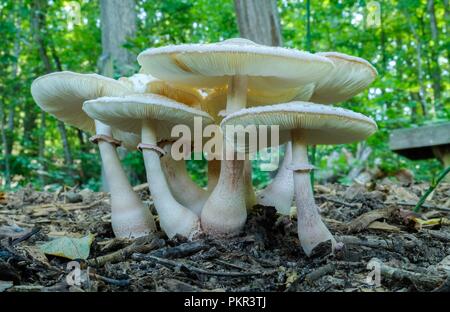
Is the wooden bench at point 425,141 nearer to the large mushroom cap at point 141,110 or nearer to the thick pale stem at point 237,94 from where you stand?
the thick pale stem at point 237,94

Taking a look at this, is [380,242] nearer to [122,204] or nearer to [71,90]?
[122,204]

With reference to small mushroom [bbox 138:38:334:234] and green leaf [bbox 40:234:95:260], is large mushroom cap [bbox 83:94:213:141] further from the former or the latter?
green leaf [bbox 40:234:95:260]

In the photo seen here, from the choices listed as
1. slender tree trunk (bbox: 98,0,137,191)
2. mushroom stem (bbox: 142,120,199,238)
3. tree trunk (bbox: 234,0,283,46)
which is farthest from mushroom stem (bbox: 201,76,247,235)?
slender tree trunk (bbox: 98,0,137,191)

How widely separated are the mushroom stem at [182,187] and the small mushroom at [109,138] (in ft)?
0.88

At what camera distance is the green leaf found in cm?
243

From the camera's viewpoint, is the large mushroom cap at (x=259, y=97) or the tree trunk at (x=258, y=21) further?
the tree trunk at (x=258, y=21)

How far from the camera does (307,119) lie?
2256 millimetres

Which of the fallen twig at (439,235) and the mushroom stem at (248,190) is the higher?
the mushroom stem at (248,190)

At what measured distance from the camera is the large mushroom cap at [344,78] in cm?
269

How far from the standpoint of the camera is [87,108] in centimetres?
266

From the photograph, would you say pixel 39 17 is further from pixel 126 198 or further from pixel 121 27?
pixel 126 198

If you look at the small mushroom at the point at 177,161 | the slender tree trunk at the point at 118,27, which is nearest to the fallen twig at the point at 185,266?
the small mushroom at the point at 177,161

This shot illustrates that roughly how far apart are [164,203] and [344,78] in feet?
4.97
